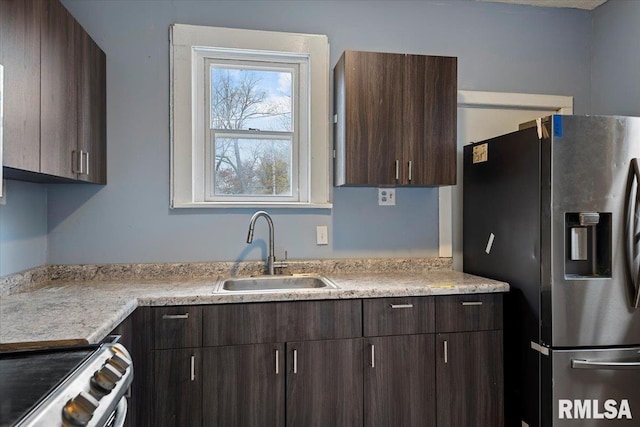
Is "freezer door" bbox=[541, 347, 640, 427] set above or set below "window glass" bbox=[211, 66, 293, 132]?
below

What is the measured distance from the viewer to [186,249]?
2.28 m

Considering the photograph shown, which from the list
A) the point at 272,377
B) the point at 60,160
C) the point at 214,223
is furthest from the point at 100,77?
the point at 272,377

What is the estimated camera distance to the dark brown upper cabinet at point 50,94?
1.30m

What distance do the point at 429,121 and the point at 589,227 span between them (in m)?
0.92

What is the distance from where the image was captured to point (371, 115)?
6.96 feet

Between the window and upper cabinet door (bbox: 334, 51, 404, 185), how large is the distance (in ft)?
0.97

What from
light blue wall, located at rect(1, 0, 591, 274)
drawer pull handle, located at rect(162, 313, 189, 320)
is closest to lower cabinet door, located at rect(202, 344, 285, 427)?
drawer pull handle, located at rect(162, 313, 189, 320)

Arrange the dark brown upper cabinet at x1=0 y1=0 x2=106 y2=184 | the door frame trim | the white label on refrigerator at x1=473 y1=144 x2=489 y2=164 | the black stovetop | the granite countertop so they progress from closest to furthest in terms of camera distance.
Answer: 1. the black stovetop
2. the granite countertop
3. the dark brown upper cabinet at x1=0 y1=0 x2=106 y2=184
4. the white label on refrigerator at x1=473 y1=144 x2=489 y2=164
5. the door frame trim

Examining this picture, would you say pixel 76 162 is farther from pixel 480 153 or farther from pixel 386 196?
pixel 480 153

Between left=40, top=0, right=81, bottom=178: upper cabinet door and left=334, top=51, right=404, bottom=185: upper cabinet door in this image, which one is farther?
left=334, top=51, right=404, bottom=185: upper cabinet door

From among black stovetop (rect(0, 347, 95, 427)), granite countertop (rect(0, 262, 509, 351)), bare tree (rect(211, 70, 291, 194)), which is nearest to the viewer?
black stovetop (rect(0, 347, 95, 427))

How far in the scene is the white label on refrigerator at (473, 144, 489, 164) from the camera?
222 cm

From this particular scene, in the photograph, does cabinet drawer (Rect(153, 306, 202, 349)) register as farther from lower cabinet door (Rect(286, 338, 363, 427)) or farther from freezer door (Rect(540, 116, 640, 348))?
freezer door (Rect(540, 116, 640, 348))

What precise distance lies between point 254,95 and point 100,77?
83 cm
